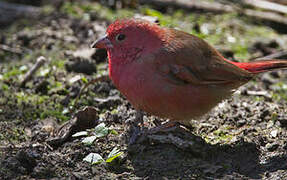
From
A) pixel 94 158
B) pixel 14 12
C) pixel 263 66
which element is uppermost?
pixel 263 66

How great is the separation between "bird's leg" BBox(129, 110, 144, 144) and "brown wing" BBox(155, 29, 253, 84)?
0.52 metres

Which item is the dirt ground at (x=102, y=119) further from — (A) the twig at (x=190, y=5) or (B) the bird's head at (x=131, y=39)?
(B) the bird's head at (x=131, y=39)

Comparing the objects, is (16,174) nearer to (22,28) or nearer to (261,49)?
(22,28)

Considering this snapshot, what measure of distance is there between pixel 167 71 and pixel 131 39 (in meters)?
0.46

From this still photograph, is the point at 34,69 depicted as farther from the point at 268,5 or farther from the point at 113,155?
the point at 268,5

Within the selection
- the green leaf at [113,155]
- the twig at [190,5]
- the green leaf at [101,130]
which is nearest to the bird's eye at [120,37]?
the green leaf at [101,130]

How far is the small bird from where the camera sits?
3.79m

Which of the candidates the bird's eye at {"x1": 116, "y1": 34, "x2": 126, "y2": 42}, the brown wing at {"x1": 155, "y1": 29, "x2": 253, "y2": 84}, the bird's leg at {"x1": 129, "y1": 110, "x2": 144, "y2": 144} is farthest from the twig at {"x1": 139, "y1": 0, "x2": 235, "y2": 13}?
the bird's leg at {"x1": 129, "y1": 110, "x2": 144, "y2": 144}

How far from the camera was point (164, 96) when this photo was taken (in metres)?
3.78

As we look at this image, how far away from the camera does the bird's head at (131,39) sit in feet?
13.1

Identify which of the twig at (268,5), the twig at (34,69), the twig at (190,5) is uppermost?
the twig at (268,5)

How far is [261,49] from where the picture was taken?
20.5 ft

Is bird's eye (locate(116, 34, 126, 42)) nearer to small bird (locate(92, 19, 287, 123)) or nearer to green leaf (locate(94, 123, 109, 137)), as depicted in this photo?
small bird (locate(92, 19, 287, 123))

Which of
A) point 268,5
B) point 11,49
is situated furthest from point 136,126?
point 268,5
